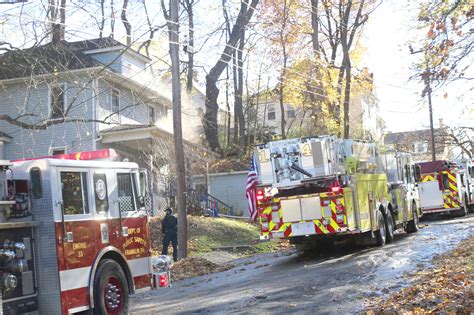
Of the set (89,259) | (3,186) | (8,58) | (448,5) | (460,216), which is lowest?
(460,216)

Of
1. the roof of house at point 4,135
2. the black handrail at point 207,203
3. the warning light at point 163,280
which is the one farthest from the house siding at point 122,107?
the warning light at point 163,280

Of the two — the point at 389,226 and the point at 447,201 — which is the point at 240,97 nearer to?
the point at 447,201

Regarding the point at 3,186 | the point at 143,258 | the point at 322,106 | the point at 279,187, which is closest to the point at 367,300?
the point at 143,258

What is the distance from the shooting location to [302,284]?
10406 mm

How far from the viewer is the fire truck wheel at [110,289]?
8133mm

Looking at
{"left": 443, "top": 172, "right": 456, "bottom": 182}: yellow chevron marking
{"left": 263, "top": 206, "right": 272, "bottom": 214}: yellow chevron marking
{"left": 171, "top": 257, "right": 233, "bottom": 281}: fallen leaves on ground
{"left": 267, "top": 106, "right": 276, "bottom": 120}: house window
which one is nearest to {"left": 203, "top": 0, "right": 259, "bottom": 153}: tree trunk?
{"left": 443, "top": 172, "right": 456, "bottom": 182}: yellow chevron marking

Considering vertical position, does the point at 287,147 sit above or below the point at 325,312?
above

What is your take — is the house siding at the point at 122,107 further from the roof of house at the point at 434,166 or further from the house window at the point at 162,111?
the roof of house at the point at 434,166

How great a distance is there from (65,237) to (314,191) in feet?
26.7

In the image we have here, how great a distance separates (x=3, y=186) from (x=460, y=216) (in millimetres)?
24946

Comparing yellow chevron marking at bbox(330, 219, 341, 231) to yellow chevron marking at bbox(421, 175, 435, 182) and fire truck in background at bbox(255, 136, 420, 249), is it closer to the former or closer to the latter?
→ fire truck in background at bbox(255, 136, 420, 249)

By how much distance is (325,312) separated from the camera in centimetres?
785

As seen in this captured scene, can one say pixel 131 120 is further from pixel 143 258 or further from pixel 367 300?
pixel 367 300

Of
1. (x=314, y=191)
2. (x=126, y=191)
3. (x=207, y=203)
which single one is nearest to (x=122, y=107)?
(x=207, y=203)
